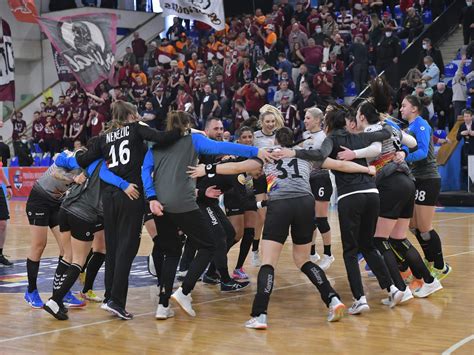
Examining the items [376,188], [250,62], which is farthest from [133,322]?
[250,62]

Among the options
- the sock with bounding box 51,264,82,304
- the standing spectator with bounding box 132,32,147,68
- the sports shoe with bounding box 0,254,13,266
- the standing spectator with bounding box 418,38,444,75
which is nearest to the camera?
the sock with bounding box 51,264,82,304

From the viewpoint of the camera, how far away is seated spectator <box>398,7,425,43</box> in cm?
2254

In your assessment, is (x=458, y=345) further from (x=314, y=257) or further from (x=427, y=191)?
(x=314, y=257)

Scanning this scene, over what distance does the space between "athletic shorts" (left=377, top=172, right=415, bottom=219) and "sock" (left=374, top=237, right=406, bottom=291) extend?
0.26 metres

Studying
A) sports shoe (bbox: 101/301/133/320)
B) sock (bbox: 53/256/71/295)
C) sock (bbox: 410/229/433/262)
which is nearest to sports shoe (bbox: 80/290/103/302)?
sock (bbox: 53/256/71/295)

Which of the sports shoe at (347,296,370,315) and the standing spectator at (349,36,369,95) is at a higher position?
the standing spectator at (349,36,369,95)

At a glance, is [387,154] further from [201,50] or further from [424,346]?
[201,50]

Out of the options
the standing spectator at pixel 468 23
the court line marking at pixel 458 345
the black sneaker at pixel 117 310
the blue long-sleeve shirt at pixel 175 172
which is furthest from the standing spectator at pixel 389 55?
the court line marking at pixel 458 345

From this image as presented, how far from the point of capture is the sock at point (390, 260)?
8156mm

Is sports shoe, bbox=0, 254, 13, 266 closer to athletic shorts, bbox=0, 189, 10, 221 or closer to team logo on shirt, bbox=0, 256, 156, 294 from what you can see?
team logo on shirt, bbox=0, 256, 156, 294

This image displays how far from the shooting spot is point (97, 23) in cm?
2488

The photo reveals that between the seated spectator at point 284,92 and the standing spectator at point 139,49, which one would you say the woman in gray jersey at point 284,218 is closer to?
the seated spectator at point 284,92

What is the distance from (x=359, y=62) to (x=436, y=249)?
511 inches

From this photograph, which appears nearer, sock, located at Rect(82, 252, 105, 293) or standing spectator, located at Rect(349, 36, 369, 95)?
sock, located at Rect(82, 252, 105, 293)
